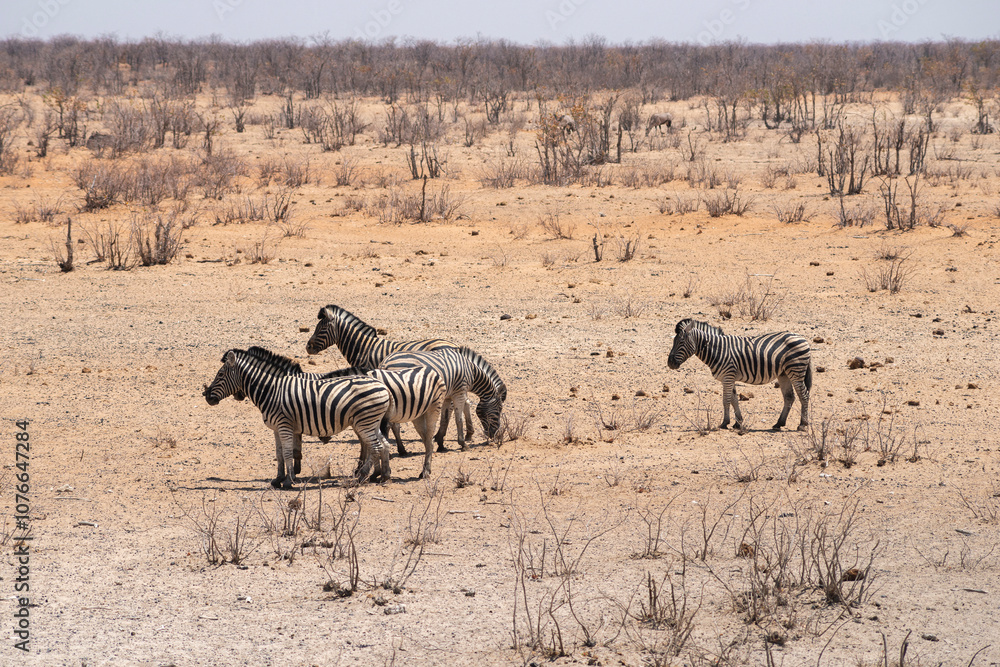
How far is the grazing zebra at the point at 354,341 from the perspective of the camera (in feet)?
28.5

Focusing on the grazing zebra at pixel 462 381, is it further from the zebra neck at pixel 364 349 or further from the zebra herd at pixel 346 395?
the zebra neck at pixel 364 349

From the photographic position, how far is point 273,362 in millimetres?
7332

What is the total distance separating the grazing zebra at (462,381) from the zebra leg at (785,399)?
8.02ft

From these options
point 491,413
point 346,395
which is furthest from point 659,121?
point 346,395

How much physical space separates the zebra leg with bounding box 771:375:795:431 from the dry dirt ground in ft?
0.52

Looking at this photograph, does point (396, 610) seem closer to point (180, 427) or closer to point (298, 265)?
point (180, 427)

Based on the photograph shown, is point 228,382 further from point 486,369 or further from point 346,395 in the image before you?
point 486,369

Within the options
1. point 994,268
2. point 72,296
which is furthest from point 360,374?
point 994,268

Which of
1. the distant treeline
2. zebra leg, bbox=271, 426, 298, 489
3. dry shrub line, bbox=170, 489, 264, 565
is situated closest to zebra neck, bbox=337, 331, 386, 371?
zebra leg, bbox=271, 426, 298, 489

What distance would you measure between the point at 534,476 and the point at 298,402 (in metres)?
1.88

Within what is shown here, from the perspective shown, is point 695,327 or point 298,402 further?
point 695,327

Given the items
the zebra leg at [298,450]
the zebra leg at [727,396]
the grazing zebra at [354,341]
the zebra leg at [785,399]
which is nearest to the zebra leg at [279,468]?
the zebra leg at [298,450]

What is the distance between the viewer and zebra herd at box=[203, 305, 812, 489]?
7.05 metres

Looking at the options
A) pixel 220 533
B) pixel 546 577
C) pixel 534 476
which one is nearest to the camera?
pixel 546 577
